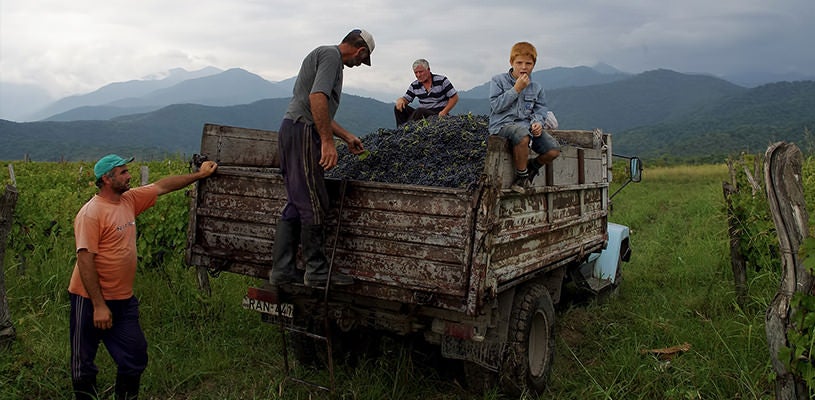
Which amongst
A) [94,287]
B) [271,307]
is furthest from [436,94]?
[94,287]

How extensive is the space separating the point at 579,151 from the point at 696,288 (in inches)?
121

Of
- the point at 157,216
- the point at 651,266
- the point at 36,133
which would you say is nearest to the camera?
the point at 157,216

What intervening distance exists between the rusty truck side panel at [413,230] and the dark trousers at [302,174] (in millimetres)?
184

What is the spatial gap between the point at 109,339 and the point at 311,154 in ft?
5.54

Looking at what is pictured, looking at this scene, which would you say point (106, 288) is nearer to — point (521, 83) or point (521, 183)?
point (521, 183)

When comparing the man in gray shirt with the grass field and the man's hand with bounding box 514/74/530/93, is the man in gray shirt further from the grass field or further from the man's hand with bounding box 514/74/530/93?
the man's hand with bounding box 514/74/530/93

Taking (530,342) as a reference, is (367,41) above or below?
above

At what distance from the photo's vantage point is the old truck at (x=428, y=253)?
3.26m

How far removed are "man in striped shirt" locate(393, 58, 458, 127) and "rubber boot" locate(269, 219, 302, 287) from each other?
3.33 meters

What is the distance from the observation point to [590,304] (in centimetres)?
622

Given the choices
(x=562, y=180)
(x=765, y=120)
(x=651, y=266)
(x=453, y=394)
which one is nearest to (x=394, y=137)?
(x=562, y=180)

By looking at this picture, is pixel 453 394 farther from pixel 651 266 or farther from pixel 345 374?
pixel 651 266

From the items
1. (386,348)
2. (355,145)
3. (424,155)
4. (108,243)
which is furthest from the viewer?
(386,348)

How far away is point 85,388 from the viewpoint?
3.56m
